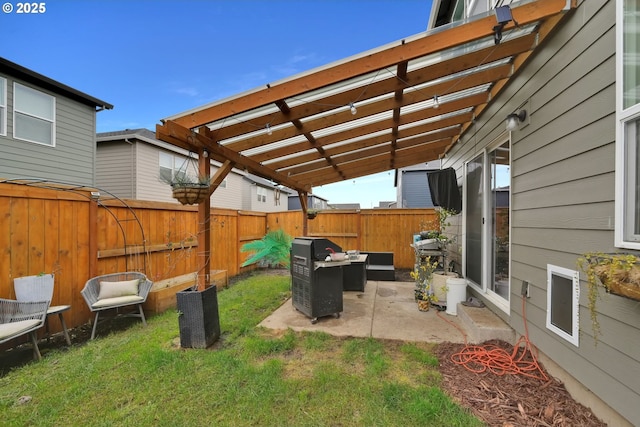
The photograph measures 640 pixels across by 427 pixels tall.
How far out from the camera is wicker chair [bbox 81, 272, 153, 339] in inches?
136

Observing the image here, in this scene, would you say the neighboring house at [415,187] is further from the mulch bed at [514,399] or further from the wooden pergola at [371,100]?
the mulch bed at [514,399]

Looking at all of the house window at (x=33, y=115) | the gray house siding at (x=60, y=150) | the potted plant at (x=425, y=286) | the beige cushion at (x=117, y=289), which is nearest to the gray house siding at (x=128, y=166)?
the gray house siding at (x=60, y=150)

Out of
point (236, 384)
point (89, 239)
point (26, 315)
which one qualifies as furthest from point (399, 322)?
point (89, 239)

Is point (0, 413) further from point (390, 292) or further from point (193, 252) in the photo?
point (390, 292)

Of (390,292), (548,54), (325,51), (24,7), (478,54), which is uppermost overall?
(325,51)

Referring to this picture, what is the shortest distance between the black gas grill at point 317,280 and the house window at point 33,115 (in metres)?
6.99

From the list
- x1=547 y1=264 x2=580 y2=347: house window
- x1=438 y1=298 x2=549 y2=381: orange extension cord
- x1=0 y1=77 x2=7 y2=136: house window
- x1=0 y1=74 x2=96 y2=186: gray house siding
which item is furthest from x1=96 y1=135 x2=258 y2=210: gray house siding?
x1=547 y1=264 x2=580 y2=347: house window

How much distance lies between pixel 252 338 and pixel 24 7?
709 cm

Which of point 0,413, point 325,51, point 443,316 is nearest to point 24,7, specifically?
point 325,51

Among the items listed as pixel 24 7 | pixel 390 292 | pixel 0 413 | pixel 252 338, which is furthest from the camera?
pixel 390 292

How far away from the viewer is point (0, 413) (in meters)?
1.98

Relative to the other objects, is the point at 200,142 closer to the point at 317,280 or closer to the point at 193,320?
the point at 193,320

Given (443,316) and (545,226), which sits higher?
(545,226)

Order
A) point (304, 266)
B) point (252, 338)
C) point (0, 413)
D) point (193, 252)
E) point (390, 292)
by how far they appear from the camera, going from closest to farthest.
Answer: point (0, 413) → point (252, 338) → point (304, 266) → point (390, 292) → point (193, 252)
